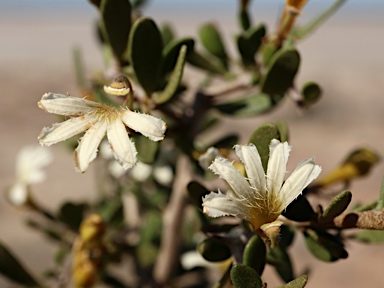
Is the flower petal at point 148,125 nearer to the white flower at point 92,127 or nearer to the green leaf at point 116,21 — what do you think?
the white flower at point 92,127

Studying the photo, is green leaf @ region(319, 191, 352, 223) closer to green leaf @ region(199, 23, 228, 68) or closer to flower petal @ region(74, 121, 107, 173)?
flower petal @ region(74, 121, 107, 173)

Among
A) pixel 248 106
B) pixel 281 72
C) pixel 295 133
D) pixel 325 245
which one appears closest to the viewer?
pixel 325 245

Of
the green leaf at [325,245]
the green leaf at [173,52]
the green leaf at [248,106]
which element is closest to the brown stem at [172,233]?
the green leaf at [248,106]

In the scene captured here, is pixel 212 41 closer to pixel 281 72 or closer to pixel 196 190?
pixel 281 72

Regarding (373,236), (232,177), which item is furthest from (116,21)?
(373,236)

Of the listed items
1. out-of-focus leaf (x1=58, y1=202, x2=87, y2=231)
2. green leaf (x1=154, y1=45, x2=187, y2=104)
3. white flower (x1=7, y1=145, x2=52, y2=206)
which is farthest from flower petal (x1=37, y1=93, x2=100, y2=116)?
white flower (x1=7, y1=145, x2=52, y2=206)

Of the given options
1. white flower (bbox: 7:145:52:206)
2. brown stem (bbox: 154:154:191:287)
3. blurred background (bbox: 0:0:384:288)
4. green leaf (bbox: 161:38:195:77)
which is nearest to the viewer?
green leaf (bbox: 161:38:195:77)

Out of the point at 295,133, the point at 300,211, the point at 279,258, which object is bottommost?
the point at 295,133
